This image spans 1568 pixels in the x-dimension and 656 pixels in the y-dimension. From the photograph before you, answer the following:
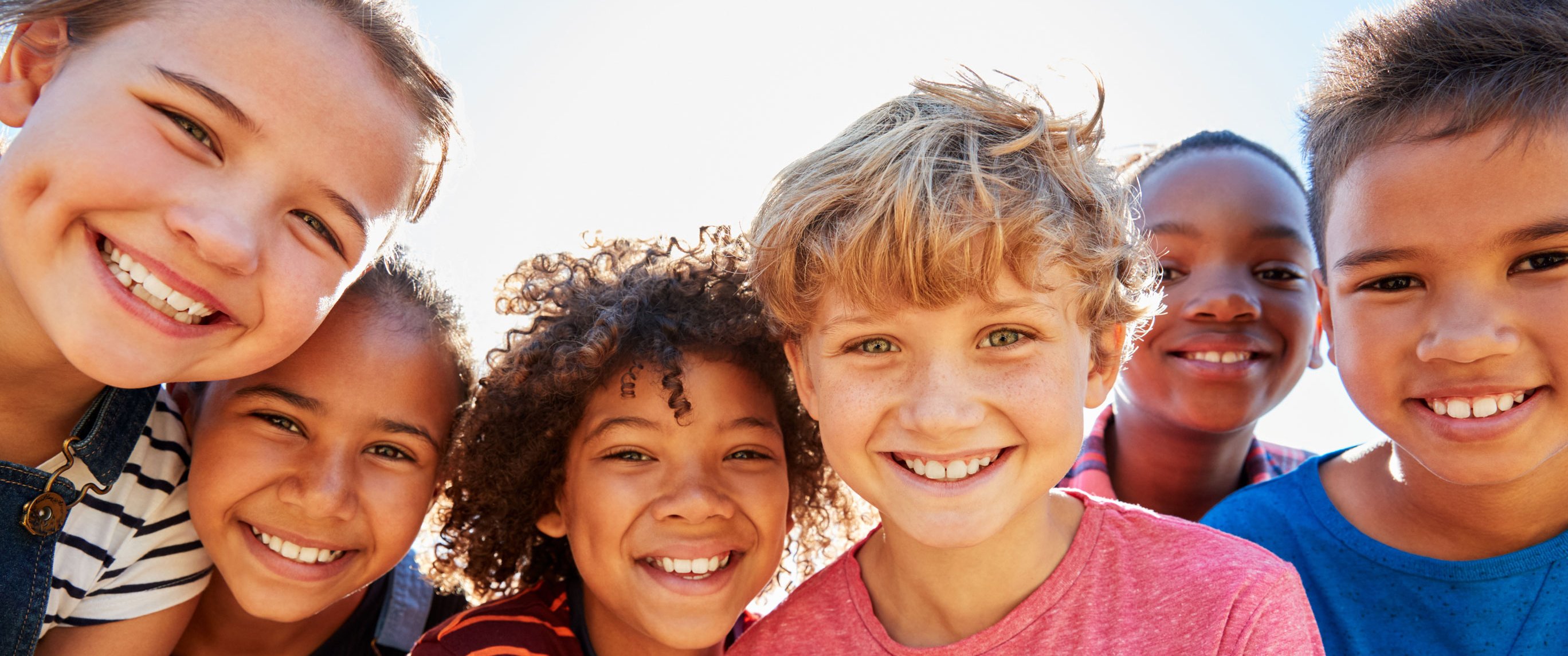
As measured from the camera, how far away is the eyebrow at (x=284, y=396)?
2596 mm

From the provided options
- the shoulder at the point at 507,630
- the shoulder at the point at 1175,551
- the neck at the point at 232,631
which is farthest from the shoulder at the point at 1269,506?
→ the neck at the point at 232,631

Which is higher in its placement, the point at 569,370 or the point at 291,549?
the point at 569,370

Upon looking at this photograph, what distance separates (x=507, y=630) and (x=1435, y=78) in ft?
7.99

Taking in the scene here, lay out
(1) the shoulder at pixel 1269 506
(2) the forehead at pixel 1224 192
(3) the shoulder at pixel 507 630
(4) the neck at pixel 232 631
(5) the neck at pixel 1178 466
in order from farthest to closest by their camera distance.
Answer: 1. (5) the neck at pixel 1178 466
2. (2) the forehead at pixel 1224 192
3. (4) the neck at pixel 232 631
4. (1) the shoulder at pixel 1269 506
5. (3) the shoulder at pixel 507 630

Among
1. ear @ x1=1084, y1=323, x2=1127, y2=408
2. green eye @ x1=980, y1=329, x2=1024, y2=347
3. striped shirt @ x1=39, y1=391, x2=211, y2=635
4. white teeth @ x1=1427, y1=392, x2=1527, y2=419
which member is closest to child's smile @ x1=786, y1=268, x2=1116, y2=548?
green eye @ x1=980, y1=329, x2=1024, y2=347

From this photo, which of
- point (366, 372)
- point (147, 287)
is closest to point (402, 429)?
point (366, 372)

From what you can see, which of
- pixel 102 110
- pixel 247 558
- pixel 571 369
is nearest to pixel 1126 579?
pixel 571 369

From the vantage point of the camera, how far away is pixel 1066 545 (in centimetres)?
227

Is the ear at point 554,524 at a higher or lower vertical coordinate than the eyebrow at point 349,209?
lower

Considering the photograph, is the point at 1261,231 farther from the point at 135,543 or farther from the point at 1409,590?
the point at 135,543

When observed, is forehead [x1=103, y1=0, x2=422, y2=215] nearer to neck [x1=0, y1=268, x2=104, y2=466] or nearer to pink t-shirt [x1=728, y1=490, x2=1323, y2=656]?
neck [x1=0, y1=268, x2=104, y2=466]

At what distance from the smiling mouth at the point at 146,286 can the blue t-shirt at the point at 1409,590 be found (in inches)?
99.6

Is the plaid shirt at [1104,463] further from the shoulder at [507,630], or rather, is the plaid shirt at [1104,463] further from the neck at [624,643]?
the shoulder at [507,630]

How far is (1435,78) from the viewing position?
234 centimetres
